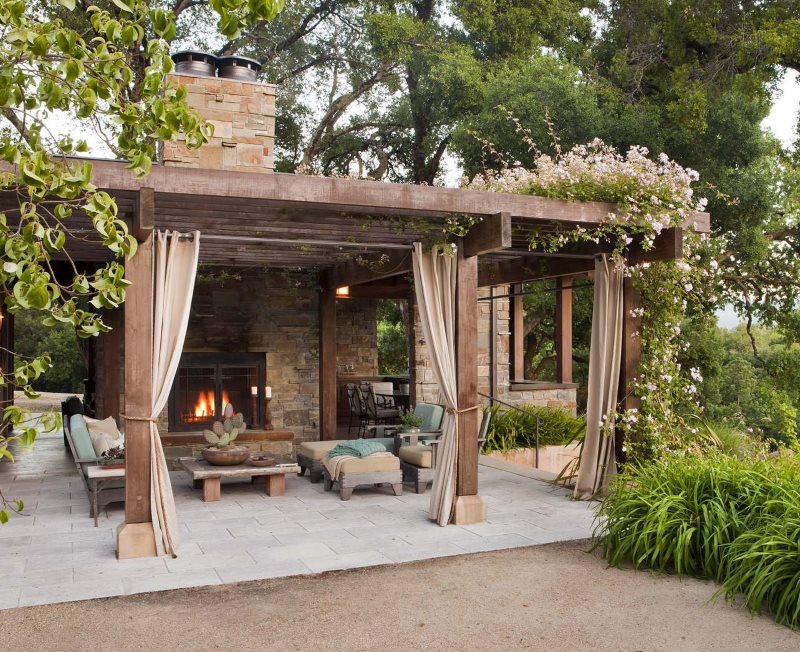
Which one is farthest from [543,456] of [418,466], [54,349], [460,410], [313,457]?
[54,349]

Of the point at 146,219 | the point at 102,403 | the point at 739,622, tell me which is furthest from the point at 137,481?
the point at 102,403

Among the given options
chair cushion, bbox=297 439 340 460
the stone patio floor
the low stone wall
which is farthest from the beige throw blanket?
the low stone wall

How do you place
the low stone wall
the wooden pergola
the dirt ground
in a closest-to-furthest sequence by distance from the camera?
the dirt ground, the wooden pergola, the low stone wall

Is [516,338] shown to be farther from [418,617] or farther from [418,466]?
[418,617]

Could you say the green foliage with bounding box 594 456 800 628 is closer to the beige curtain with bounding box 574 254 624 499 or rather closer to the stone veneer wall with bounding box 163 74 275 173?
the beige curtain with bounding box 574 254 624 499

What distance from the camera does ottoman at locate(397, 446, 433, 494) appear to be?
312 inches

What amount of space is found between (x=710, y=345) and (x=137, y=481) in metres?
10.7

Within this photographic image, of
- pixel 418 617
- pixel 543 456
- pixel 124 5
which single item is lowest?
pixel 543 456

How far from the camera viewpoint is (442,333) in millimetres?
6535

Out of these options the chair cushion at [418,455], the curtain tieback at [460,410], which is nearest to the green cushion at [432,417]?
the chair cushion at [418,455]

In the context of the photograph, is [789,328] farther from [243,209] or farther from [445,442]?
[243,209]

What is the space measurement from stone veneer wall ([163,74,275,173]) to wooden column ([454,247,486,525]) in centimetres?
234

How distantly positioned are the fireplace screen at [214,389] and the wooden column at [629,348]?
207 inches

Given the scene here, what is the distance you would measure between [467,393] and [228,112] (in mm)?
3513
